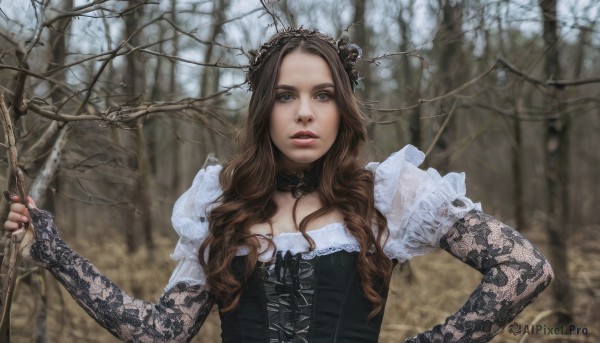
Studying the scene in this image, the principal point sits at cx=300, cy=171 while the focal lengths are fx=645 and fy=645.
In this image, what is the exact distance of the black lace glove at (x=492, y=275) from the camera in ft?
5.80

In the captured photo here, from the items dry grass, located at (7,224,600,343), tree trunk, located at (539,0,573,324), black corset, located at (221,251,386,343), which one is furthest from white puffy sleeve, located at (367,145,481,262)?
tree trunk, located at (539,0,573,324)

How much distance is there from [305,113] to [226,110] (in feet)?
4.09

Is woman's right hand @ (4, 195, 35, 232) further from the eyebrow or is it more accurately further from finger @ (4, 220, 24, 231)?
the eyebrow

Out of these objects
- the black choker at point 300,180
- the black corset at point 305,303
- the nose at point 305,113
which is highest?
the nose at point 305,113

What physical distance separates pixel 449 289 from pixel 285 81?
5317 millimetres

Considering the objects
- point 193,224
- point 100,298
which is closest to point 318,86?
point 193,224

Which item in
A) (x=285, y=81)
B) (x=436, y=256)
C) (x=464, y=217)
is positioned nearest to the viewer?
(x=464, y=217)

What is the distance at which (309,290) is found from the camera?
1906mm

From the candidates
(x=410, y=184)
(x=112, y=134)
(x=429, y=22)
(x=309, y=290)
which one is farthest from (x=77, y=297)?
(x=429, y=22)

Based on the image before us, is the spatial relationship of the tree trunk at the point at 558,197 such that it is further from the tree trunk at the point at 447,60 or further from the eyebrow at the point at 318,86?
the eyebrow at the point at 318,86

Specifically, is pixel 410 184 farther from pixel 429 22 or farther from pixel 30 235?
pixel 429 22

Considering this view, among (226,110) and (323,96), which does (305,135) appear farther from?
(226,110)

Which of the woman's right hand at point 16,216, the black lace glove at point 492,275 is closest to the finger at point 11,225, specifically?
the woman's right hand at point 16,216

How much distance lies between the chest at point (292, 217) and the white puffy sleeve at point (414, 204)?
0.16m
